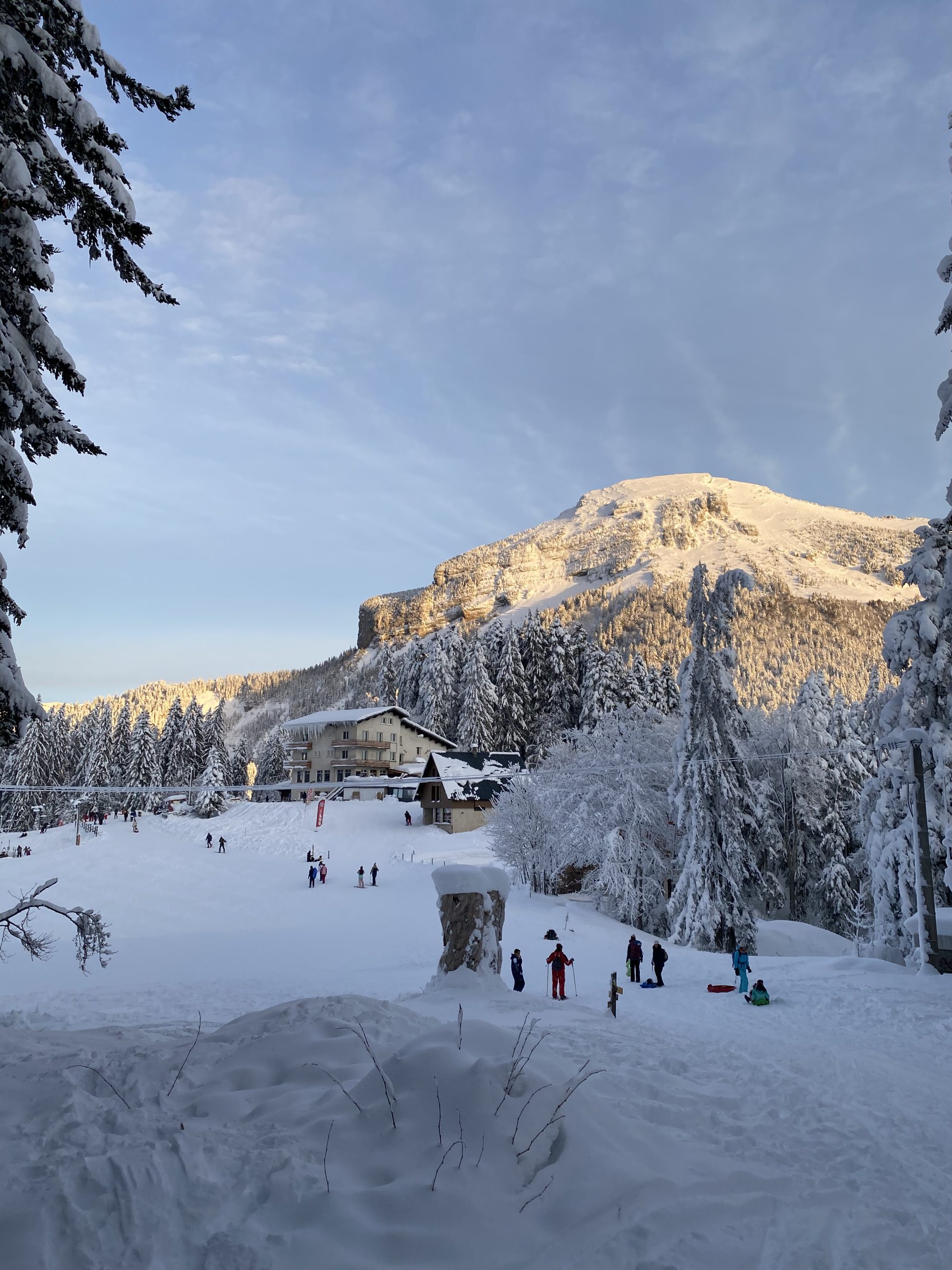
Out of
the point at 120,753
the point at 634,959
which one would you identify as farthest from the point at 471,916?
the point at 120,753

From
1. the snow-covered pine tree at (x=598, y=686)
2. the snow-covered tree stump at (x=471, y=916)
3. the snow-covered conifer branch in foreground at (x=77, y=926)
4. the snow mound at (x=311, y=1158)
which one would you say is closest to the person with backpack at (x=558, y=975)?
the snow-covered tree stump at (x=471, y=916)

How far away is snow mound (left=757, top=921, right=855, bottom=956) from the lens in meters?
28.5

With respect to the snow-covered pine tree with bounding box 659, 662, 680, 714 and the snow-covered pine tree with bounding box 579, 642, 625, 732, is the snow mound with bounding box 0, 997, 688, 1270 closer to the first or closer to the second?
the snow-covered pine tree with bounding box 579, 642, 625, 732

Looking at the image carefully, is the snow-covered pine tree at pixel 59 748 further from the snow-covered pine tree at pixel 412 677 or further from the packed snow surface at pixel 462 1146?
the packed snow surface at pixel 462 1146

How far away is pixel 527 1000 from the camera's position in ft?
43.8

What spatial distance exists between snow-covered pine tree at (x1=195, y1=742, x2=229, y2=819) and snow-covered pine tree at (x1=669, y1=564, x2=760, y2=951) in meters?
39.2

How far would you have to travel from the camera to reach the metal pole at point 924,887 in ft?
54.7

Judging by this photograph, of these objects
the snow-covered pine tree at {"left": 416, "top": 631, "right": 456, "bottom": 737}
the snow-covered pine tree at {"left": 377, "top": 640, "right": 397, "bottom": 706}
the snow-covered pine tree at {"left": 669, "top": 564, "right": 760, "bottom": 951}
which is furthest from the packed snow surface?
the snow-covered pine tree at {"left": 377, "top": 640, "right": 397, "bottom": 706}

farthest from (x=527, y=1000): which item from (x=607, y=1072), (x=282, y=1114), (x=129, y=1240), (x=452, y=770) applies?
(x=452, y=770)

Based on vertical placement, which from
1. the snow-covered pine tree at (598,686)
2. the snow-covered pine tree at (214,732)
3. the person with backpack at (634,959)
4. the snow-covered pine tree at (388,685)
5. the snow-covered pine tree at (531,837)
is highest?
the snow-covered pine tree at (388,685)

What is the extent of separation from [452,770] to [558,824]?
60.9ft

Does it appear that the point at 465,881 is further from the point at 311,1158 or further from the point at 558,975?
the point at 311,1158

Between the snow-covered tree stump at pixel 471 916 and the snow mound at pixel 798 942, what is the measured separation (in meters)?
17.5

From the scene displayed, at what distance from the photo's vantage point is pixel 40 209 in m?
6.42
